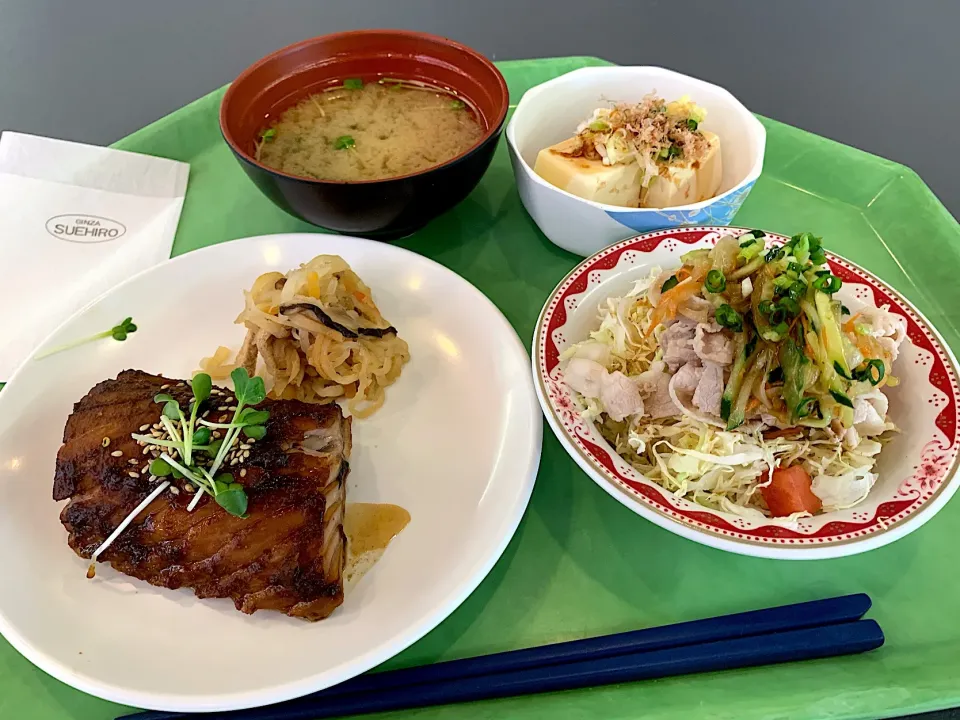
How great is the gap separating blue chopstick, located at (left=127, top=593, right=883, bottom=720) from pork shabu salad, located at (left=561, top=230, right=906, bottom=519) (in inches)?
9.5

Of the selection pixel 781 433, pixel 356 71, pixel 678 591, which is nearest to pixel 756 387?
pixel 781 433

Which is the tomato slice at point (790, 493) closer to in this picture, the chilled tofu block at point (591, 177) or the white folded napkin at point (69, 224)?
the chilled tofu block at point (591, 177)

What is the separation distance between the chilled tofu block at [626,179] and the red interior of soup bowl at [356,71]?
272mm

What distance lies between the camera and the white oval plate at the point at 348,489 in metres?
1.48

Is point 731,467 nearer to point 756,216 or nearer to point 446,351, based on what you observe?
point 446,351

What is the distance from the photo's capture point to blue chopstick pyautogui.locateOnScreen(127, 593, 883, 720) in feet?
4.85

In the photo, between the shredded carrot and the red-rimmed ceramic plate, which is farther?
the shredded carrot

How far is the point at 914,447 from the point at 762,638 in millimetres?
594

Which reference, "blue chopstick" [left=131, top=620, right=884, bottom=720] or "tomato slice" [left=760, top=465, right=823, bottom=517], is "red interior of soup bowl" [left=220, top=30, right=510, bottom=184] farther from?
"blue chopstick" [left=131, top=620, right=884, bottom=720]

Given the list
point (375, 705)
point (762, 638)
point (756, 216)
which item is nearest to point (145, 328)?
point (375, 705)

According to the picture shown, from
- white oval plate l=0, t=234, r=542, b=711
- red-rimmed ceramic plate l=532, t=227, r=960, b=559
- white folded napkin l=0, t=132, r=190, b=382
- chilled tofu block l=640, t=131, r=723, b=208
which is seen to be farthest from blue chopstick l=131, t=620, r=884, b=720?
white folded napkin l=0, t=132, r=190, b=382

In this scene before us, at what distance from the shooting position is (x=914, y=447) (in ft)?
5.36

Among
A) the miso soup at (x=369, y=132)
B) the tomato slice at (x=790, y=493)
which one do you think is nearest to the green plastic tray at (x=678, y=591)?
the tomato slice at (x=790, y=493)

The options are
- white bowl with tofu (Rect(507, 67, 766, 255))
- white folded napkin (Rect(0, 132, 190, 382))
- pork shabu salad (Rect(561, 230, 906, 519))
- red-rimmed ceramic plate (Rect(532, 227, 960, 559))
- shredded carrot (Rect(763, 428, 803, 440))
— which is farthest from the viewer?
white folded napkin (Rect(0, 132, 190, 382))
